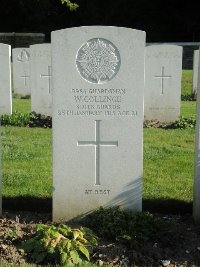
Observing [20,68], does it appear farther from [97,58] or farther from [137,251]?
[137,251]

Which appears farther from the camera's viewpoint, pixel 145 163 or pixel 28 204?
pixel 145 163

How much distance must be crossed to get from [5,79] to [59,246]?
6.39 m

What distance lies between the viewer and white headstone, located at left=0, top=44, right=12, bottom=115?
31.0ft

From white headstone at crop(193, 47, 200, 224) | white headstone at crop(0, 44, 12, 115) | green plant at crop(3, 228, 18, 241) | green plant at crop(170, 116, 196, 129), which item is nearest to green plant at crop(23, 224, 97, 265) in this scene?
green plant at crop(3, 228, 18, 241)

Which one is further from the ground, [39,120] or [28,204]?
[39,120]

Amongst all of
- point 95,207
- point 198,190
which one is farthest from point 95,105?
point 198,190

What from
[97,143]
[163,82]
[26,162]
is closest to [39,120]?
[163,82]

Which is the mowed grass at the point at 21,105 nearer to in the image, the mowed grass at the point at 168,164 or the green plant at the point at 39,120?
the green plant at the point at 39,120

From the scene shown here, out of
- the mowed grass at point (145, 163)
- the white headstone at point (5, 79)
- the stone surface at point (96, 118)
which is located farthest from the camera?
the white headstone at point (5, 79)

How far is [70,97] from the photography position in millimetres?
4441

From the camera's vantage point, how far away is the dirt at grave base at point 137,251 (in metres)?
3.99

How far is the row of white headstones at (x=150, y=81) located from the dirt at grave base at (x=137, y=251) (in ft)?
18.1

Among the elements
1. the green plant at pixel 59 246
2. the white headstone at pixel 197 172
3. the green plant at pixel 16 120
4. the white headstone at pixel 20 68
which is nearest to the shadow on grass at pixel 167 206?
the white headstone at pixel 197 172

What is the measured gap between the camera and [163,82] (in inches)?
384
